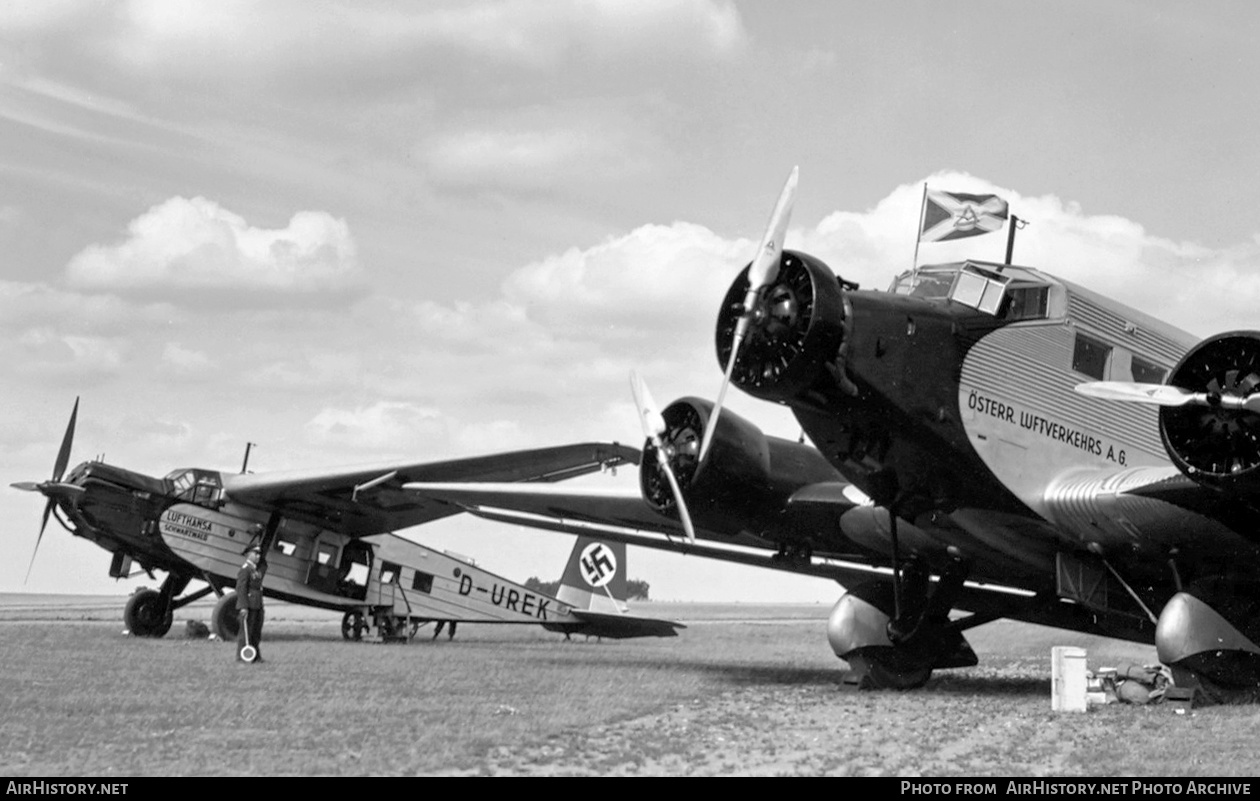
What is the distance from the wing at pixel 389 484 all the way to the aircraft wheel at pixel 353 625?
1651 millimetres

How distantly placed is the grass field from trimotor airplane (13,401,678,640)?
4.36 m

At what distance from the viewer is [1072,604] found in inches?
688

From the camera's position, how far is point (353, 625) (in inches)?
1045

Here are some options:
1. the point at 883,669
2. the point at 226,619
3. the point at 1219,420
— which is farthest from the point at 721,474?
the point at 226,619

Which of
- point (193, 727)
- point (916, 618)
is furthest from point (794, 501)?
point (193, 727)

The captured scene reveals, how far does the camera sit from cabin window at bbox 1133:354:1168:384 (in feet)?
49.5

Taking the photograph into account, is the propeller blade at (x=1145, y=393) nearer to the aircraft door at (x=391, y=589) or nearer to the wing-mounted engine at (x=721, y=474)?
the wing-mounted engine at (x=721, y=474)

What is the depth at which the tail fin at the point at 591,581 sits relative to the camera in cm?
2822

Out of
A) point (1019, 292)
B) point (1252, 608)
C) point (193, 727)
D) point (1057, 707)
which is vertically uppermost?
point (1019, 292)

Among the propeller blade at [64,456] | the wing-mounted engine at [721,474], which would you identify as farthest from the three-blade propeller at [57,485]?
the wing-mounted engine at [721,474]

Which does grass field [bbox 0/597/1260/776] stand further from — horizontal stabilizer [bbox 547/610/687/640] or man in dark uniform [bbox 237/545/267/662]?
horizontal stabilizer [bbox 547/610/687/640]

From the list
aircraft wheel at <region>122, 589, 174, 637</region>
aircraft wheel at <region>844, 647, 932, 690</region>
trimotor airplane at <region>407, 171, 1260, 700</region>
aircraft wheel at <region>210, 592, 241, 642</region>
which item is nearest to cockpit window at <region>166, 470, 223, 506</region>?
aircraft wheel at <region>122, 589, 174, 637</region>
